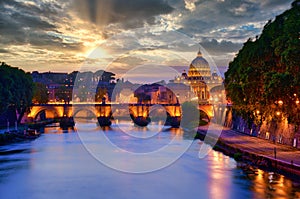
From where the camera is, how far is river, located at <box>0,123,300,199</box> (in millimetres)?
29938

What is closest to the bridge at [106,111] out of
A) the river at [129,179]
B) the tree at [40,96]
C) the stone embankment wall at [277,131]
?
the tree at [40,96]

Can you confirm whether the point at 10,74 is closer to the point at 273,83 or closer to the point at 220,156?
the point at 220,156

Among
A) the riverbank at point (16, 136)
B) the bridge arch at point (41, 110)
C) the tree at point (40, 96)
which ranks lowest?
the riverbank at point (16, 136)

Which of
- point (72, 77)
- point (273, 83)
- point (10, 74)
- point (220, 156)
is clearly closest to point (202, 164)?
point (220, 156)

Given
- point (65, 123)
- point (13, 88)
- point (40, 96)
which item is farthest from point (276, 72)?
point (40, 96)

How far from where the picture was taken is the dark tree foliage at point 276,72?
33.2 metres

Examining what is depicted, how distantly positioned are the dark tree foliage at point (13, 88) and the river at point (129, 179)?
1579 centimetres

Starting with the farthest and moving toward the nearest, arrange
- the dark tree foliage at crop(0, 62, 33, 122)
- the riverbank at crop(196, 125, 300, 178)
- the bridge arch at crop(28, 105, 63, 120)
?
the bridge arch at crop(28, 105, 63, 120) < the dark tree foliage at crop(0, 62, 33, 122) < the riverbank at crop(196, 125, 300, 178)

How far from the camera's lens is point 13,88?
67875 mm

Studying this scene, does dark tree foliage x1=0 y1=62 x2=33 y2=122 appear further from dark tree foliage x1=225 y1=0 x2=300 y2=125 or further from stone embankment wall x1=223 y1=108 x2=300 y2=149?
stone embankment wall x1=223 y1=108 x2=300 y2=149

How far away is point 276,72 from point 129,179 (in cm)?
1488

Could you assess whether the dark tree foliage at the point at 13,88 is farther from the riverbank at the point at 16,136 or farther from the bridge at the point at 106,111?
the bridge at the point at 106,111

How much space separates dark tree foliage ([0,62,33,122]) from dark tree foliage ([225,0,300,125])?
108 ft

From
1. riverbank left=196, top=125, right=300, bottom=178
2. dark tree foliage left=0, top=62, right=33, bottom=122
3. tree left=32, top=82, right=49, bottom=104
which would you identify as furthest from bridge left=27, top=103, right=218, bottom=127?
riverbank left=196, top=125, right=300, bottom=178
